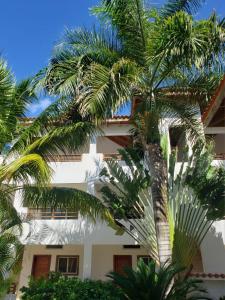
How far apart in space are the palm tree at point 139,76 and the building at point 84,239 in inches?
108

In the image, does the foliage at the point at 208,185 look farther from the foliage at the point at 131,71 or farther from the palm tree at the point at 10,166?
the palm tree at the point at 10,166

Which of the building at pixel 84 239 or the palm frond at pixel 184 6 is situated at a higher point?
the palm frond at pixel 184 6

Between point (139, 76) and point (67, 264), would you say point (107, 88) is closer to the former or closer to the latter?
point (139, 76)

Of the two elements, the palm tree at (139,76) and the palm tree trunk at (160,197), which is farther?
the palm tree at (139,76)

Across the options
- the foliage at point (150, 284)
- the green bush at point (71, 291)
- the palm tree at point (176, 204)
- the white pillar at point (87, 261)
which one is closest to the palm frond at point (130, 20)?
the palm tree at point (176, 204)

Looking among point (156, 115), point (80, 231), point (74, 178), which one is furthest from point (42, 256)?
point (156, 115)

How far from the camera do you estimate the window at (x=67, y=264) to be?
16.0 meters

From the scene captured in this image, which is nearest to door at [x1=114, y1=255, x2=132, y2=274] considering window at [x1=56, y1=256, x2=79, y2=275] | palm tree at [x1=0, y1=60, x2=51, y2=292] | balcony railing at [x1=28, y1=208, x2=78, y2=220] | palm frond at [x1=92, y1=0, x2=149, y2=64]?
window at [x1=56, y1=256, x2=79, y2=275]

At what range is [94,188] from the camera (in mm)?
15836

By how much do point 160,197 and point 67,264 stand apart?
8794mm

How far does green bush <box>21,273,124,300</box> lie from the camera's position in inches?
371

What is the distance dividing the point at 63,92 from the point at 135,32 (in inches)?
126

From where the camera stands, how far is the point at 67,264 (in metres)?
16.2

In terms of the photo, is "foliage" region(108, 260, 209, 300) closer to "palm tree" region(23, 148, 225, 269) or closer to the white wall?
"palm tree" region(23, 148, 225, 269)
